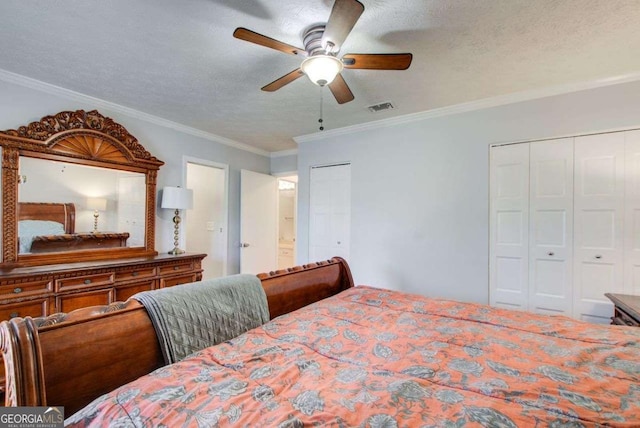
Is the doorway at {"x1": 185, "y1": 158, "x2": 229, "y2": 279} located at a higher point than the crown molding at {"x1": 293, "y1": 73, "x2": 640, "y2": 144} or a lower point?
lower

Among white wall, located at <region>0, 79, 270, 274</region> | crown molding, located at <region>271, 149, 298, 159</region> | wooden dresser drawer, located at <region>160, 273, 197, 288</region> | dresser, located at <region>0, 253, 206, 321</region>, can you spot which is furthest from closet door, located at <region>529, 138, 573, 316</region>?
white wall, located at <region>0, 79, 270, 274</region>

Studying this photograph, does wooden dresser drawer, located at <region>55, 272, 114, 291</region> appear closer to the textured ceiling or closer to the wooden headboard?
the wooden headboard

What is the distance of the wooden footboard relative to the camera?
87 cm

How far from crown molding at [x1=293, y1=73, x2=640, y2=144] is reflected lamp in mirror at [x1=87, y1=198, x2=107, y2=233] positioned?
2.63m

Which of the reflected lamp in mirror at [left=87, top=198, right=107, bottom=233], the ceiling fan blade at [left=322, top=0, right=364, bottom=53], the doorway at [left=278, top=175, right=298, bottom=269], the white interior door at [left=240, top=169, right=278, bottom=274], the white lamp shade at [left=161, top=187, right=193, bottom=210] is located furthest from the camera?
the doorway at [left=278, top=175, right=298, bottom=269]

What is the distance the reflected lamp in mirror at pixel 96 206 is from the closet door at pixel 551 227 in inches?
172

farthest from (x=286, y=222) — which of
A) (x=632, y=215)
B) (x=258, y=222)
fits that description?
(x=632, y=215)

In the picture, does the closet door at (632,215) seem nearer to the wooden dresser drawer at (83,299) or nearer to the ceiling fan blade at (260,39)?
the ceiling fan blade at (260,39)

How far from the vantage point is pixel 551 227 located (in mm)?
2777

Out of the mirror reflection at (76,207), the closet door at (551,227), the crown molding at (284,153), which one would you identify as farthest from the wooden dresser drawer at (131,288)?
the closet door at (551,227)

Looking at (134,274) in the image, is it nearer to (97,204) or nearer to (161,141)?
(97,204)

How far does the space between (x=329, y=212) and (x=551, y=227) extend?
8.09 feet

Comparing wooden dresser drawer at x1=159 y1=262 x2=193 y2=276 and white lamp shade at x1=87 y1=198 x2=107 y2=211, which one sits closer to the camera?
white lamp shade at x1=87 y1=198 x2=107 y2=211

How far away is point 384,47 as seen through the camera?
2.10 meters
